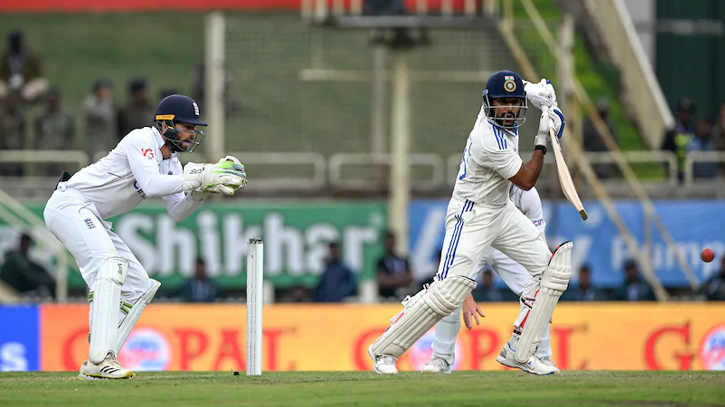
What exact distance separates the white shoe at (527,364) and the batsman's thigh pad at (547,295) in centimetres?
22

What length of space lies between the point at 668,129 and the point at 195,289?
23.5 ft

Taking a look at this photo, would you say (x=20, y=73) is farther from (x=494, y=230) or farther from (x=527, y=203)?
(x=494, y=230)

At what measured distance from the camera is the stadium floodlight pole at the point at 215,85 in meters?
20.2

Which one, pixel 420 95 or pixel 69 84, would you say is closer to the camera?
pixel 420 95

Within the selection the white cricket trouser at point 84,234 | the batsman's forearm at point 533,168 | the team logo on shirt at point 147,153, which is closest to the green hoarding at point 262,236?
the white cricket trouser at point 84,234

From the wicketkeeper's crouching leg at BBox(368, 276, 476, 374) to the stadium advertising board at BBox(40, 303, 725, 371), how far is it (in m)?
6.01

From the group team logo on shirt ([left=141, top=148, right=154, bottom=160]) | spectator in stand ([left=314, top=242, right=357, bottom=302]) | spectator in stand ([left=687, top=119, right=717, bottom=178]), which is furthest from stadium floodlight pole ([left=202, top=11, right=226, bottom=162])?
team logo on shirt ([left=141, top=148, right=154, bottom=160])

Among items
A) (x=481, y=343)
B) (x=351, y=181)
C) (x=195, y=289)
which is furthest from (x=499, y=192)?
(x=351, y=181)

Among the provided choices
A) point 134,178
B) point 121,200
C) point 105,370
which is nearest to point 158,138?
point 134,178

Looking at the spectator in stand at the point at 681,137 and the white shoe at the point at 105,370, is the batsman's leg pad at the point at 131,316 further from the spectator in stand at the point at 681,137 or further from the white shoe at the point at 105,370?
the spectator in stand at the point at 681,137

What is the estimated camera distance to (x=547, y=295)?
10656 millimetres

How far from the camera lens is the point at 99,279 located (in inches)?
404

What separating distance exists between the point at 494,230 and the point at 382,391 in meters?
1.95

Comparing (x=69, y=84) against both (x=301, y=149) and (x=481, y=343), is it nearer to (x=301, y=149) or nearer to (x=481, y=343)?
(x=301, y=149)
